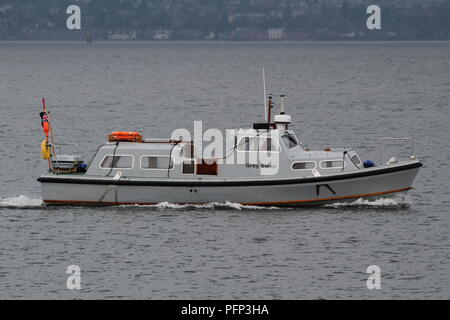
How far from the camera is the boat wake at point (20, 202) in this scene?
45.9m

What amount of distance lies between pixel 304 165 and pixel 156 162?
6210 mm

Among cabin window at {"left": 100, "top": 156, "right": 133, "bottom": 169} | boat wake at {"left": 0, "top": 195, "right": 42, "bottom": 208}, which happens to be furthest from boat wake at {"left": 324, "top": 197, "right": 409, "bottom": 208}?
boat wake at {"left": 0, "top": 195, "right": 42, "bottom": 208}

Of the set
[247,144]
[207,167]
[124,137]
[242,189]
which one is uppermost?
[124,137]

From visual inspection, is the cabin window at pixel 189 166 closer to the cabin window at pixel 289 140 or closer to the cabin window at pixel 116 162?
the cabin window at pixel 116 162

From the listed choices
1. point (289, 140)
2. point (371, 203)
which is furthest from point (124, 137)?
point (371, 203)

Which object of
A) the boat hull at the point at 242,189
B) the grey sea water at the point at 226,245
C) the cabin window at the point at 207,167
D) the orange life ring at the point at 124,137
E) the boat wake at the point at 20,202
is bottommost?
the grey sea water at the point at 226,245

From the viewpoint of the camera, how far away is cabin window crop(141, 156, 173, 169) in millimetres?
43406

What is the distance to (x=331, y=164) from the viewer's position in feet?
140

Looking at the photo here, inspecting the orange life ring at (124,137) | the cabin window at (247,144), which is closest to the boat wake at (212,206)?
the cabin window at (247,144)

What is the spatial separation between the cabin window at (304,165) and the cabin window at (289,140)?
1.09 meters

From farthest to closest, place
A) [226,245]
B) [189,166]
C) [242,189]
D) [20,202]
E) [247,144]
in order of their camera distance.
A: [20,202], [247,144], [189,166], [242,189], [226,245]

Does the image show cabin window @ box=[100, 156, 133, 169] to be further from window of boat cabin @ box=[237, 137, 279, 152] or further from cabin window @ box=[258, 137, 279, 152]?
cabin window @ box=[258, 137, 279, 152]

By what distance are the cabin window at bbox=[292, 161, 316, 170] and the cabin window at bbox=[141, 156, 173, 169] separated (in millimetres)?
5174

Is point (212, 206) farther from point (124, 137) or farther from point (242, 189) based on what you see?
point (124, 137)
